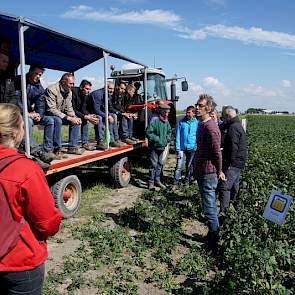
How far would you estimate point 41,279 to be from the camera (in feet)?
8.16

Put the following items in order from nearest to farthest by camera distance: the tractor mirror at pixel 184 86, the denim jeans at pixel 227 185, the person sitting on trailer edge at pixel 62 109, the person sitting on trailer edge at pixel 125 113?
the denim jeans at pixel 227 185 < the person sitting on trailer edge at pixel 62 109 < the person sitting on trailer edge at pixel 125 113 < the tractor mirror at pixel 184 86

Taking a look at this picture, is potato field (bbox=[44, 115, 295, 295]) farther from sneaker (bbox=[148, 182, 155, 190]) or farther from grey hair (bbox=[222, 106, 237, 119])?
grey hair (bbox=[222, 106, 237, 119])

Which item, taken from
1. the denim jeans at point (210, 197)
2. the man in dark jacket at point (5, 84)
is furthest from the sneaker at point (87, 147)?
the denim jeans at point (210, 197)

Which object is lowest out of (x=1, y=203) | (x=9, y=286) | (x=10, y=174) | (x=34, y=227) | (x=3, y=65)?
(x=9, y=286)

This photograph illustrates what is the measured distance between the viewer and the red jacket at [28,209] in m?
2.19

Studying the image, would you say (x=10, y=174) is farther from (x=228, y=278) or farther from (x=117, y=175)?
(x=117, y=175)

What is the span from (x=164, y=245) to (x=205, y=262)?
2.24 ft

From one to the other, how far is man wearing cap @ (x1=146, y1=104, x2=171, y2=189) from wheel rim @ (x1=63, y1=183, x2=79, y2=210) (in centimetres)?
244

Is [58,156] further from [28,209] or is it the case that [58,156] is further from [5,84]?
[28,209]

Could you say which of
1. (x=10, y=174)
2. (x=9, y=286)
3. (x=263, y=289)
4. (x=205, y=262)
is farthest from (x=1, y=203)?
(x=205, y=262)

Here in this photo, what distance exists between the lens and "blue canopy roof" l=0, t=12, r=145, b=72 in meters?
5.98

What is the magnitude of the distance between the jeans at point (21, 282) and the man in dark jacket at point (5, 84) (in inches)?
137

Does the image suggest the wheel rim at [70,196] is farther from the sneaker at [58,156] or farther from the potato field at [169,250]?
the sneaker at [58,156]

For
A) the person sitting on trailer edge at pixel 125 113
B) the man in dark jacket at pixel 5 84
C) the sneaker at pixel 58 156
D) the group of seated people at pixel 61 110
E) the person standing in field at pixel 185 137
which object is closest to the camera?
the man in dark jacket at pixel 5 84
